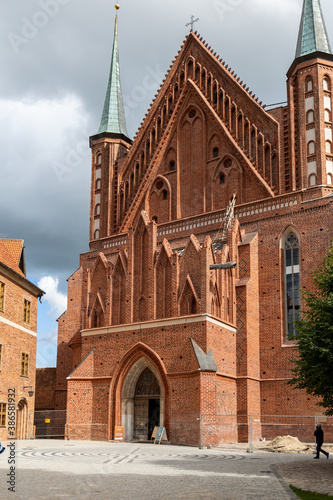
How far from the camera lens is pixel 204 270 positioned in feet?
91.1

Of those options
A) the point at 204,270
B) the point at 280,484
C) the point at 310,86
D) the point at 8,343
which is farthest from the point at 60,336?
the point at 280,484

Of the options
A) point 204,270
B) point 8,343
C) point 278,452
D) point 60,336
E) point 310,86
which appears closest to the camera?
point 278,452

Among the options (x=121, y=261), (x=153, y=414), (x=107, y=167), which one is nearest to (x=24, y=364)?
(x=121, y=261)

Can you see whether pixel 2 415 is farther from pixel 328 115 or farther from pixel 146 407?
pixel 328 115

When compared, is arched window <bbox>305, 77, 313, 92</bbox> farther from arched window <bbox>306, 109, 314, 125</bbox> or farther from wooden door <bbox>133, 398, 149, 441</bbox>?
wooden door <bbox>133, 398, 149, 441</bbox>

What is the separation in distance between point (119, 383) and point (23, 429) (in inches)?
240

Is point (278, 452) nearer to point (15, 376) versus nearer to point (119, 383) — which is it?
point (119, 383)

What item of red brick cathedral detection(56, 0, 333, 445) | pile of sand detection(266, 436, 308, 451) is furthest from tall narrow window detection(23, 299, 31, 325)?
pile of sand detection(266, 436, 308, 451)

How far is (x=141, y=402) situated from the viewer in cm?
2942

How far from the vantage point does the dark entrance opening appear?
28.9m

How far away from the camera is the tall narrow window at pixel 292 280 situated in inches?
1187

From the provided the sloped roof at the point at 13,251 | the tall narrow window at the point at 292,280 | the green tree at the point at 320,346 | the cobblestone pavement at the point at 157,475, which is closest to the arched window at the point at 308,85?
the tall narrow window at the point at 292,280

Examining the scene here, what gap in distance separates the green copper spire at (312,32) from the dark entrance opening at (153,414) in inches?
764

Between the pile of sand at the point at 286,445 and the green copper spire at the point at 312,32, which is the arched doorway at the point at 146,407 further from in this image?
the green copper spire at the point at 312,32
